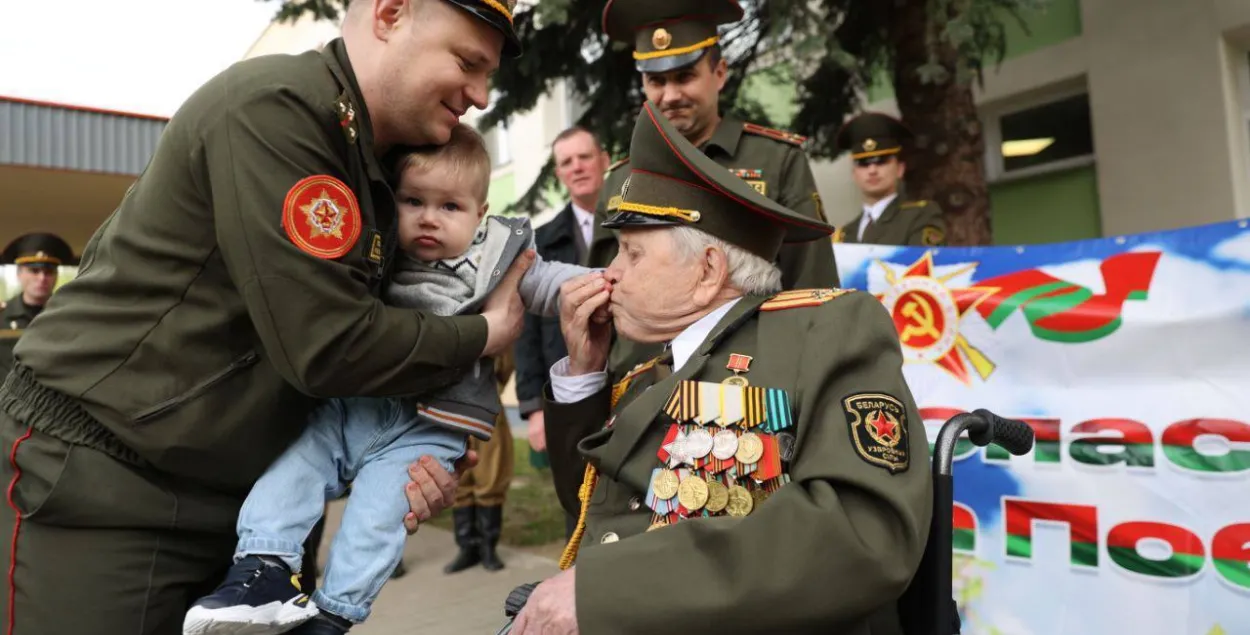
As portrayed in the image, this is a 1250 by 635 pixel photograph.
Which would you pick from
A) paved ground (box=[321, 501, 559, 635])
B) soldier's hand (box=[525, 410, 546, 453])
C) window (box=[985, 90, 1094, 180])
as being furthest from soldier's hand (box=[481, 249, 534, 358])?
window (box=[985, 90, 1094, 180])

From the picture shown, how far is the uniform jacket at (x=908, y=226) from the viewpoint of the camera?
5145 mm

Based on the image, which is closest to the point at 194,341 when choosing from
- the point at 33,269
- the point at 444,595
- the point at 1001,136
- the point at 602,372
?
the point at 602,372

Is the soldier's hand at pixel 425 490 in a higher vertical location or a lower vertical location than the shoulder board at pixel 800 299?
lower

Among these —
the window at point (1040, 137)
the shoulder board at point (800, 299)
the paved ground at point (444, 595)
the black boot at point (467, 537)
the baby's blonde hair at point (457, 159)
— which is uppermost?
the window at point (1040, 137)

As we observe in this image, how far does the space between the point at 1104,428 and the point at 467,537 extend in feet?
13.7

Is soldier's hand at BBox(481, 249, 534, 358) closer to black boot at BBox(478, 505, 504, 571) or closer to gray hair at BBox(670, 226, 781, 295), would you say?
gray hair at BBox(670, 226, 781, 295)

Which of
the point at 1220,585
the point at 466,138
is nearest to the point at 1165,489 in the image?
the point at 1220,585

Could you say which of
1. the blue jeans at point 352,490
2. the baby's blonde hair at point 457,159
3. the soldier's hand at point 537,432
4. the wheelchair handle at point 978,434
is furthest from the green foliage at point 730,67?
the wheelchair handle at point 978,434

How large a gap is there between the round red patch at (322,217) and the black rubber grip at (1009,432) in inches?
50.8

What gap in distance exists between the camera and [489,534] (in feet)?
19.1

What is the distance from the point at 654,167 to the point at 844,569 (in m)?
0.98

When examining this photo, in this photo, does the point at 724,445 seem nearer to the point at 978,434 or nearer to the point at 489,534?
the point at 978,434

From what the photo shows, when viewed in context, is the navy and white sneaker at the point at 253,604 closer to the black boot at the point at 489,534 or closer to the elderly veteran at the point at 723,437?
the elderly veteran at the point at 723,437

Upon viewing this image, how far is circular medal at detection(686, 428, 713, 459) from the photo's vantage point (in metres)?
1.67
